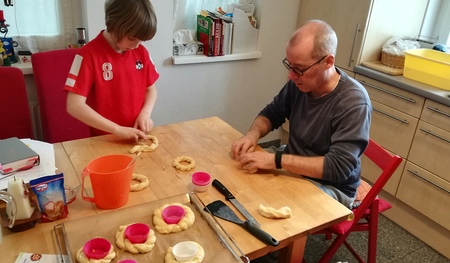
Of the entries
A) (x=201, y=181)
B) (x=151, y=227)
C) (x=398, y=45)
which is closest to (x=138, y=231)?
(x=151, y=227)

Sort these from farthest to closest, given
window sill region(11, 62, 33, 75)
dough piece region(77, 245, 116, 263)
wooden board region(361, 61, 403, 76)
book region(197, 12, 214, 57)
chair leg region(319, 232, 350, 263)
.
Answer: book region(197, 12, 214, 57)
wooden board region(361, 61, 403, 76)
window sill region(11, 62, 33, 75)
chair leg region(319, 232, 350, 263)
dough piece region(77, 245, 116, 263)

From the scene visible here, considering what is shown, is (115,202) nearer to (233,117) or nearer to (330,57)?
(330,57)

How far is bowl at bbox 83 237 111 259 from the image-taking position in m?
0.92

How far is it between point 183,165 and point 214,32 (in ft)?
4.79

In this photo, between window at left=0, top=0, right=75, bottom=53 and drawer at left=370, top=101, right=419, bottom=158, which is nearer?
window at left=0, top=0, right=75, bottom=53

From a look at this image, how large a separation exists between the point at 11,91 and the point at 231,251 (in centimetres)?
141

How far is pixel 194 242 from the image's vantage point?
38.6 inches

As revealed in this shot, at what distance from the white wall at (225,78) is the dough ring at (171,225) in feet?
5.15

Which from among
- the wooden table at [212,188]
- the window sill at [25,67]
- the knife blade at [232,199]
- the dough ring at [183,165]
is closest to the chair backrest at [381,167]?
the wooden table at [212,188]

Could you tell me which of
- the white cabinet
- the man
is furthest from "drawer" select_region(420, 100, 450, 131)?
the man

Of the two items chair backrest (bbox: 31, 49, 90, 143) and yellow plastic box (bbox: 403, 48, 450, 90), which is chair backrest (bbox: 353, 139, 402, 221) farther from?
chair backrest (bbox: 31, 49, 90, 143)

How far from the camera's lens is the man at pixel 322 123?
1355 mm

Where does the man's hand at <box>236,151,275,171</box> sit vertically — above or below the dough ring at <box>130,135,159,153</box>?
above

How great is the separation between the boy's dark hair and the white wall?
97 centimetres
